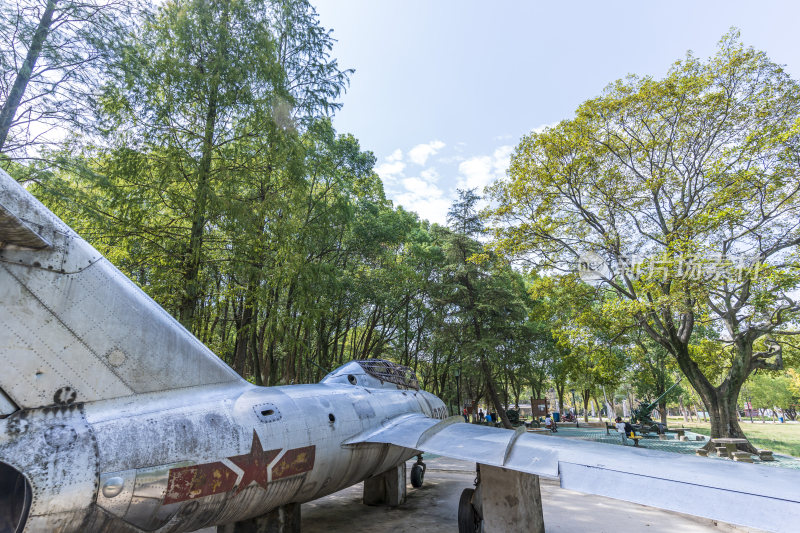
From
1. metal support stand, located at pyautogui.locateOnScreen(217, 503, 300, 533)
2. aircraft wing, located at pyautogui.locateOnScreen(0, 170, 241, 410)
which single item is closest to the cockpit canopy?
metal support stand, located at pyautogui.locateOnScreen(217, 503, 300, 533)

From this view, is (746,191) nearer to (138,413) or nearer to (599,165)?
(599,165)

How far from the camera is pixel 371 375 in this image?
7457 millimetres

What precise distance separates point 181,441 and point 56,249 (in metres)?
1.96

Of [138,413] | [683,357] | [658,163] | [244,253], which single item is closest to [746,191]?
[658,163]

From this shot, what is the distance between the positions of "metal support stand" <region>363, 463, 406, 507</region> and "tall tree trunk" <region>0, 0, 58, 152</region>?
30.2ft

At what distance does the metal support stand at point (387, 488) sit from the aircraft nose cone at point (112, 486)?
19.5 feet

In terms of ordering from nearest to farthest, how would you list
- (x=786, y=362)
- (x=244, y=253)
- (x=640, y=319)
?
1. (x=244, y=253)
2. (x=640, y=319)
3. (x=786, y=362)

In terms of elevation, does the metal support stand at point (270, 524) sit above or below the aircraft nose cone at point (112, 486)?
below

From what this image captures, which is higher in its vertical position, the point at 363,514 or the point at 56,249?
the point at 56,249

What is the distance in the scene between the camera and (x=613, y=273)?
1515 cm

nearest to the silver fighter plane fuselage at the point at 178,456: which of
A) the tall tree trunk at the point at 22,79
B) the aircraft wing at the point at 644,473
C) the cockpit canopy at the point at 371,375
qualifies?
the aircraft wing at the point at 644,473

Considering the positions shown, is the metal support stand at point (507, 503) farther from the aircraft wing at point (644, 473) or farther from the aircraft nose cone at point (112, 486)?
the aircraft nose cone at point (112, 486)

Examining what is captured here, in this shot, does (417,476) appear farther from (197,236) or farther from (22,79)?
(22,79)

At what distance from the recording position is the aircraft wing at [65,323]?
294 cm
